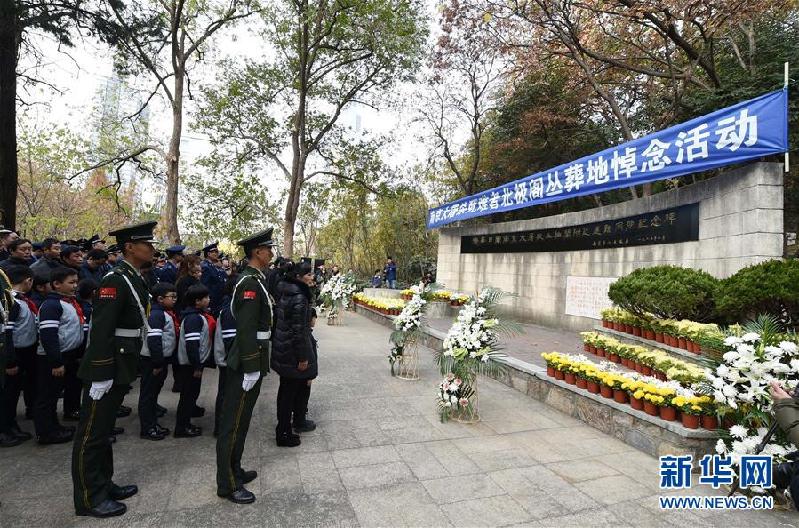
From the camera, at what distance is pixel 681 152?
701cm

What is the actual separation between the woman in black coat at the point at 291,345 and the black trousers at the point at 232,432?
0.74 meters

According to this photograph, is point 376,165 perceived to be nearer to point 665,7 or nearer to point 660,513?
point 665,7

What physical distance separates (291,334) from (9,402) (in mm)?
2513

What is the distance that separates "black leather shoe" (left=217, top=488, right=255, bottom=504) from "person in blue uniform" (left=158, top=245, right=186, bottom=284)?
4.37m

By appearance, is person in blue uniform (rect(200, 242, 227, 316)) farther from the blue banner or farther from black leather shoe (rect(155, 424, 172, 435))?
the blue banner

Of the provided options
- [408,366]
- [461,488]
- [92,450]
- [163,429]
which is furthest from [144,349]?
[408,366]

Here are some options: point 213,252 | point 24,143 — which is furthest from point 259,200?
point 213,252

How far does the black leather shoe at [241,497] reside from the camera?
291cm

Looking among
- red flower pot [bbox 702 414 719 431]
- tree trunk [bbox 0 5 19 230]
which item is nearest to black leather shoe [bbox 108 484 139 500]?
red flower pot [bbox 702 414 719 431]

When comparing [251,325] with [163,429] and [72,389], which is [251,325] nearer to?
[163,429]

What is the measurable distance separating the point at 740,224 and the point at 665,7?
498 centimetres

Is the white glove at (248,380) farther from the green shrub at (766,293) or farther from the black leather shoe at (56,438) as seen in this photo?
the green shrub at (766,293)

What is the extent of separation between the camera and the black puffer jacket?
3.92 m

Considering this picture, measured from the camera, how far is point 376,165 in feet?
60.7
